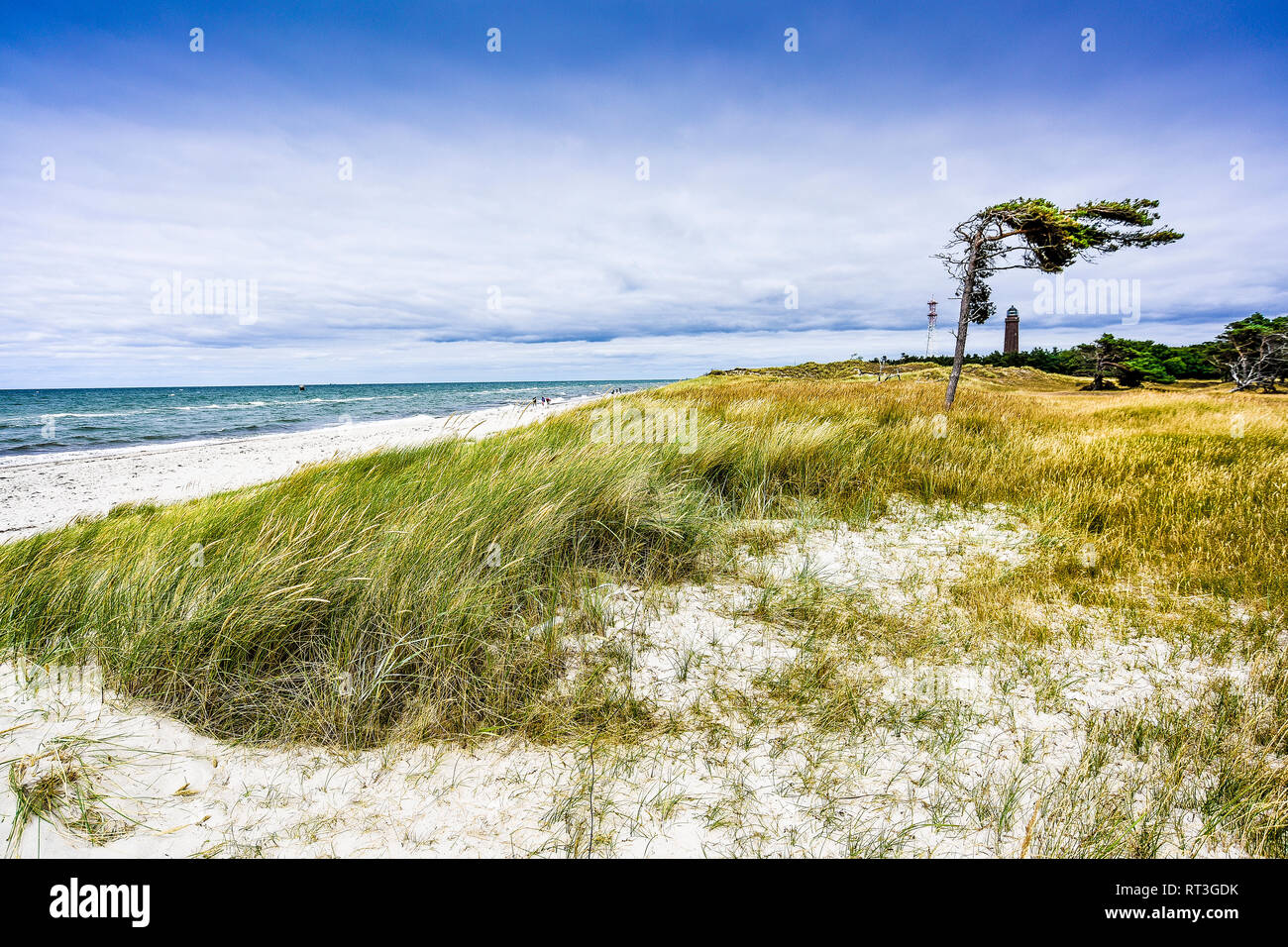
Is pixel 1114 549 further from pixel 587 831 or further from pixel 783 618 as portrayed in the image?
pixel 587 831

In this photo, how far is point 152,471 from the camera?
12.6 meters

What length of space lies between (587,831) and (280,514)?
10.3ft

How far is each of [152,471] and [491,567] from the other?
49.4 feet

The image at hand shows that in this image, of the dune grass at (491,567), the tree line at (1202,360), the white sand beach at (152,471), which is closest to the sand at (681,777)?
the dune grass at (491,567)

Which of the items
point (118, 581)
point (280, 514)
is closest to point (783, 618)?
point (280, 514)

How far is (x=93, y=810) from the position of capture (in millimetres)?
1690

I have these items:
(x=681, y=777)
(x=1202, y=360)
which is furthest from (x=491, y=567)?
(x=1202, y=360)

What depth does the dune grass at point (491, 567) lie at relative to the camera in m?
2.31

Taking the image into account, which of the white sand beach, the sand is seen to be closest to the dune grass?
the sand

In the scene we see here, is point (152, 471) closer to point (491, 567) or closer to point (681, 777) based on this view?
point (491, 567)

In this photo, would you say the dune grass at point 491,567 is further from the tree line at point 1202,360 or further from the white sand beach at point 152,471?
the tree line at point 1202,360

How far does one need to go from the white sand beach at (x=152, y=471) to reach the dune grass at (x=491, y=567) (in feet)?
7.37

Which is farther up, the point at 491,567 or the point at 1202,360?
the point at 1202,360

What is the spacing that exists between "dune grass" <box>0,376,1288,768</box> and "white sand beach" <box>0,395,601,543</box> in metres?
2.25
